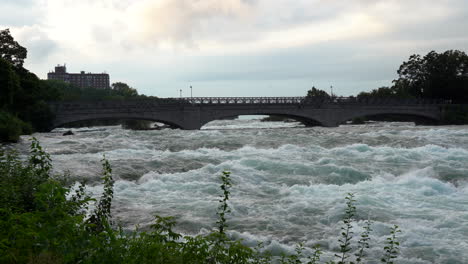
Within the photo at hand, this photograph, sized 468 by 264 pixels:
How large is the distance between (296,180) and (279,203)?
178 inches

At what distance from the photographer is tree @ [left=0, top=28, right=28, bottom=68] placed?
2253 inches

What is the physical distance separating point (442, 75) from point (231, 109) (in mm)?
49365

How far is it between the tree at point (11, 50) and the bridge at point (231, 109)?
7.45 meters

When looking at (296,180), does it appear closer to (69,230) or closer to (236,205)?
(236,205)

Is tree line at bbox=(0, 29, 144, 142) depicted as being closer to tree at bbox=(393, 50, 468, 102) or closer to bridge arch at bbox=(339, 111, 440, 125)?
bridge arch at bbox=(339, 111, 440, 125)

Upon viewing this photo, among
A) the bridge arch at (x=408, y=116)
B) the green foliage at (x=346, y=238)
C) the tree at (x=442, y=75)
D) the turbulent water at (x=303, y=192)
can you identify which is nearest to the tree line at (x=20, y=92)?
the turbulent water at (x=303, y=192)

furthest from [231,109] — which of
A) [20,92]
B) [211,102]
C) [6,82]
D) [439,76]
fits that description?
[439,76]

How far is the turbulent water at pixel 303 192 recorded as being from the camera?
13.3m

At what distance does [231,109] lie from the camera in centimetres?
7250

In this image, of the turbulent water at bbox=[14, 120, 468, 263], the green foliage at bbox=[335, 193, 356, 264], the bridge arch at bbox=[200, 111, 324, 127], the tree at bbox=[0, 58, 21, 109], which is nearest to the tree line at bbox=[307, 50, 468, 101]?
the bridge arch at bbox=[200, 111, 324, 127]

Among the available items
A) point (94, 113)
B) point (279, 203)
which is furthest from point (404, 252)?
point (94, 113)

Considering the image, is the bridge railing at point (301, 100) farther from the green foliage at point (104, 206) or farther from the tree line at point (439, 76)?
the green foliage at point (104, 206)

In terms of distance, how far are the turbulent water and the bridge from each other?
32860 millimetres

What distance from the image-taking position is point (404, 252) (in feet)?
38.8
